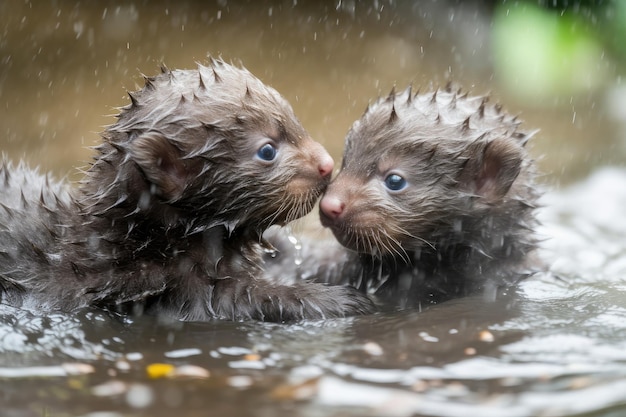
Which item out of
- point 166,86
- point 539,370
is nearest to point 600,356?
point 539,370

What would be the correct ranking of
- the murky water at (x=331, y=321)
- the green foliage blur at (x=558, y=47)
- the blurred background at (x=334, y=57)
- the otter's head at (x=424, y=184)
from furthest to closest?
the green foliage blur at (x=558, y=47) → the blurred background at (x=334, y=57) → the otter's head at (x=424, y=184) → the murky water at (x=331, y=321)

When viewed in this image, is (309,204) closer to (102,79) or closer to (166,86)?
(166,86)

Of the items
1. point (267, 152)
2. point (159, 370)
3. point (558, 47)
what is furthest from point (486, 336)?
point (558, 47)

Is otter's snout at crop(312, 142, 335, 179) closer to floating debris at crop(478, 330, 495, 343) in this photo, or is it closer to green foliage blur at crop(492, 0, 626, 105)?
floating debris at crop(478, 330, 495, 343)

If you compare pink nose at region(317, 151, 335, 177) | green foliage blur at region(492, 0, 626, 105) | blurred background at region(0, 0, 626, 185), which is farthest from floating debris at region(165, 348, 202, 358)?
green foliage blur at region(492, 0, 626, 105)

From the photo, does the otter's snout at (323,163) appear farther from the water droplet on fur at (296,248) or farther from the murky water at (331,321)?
the water droplet on fur at (296,248)

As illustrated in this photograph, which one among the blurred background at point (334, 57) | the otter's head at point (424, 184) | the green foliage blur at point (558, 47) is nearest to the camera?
the otter's head at point (424, 184)

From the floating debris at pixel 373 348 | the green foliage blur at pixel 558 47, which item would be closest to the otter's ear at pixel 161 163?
the floating debris at pixel 373 348
